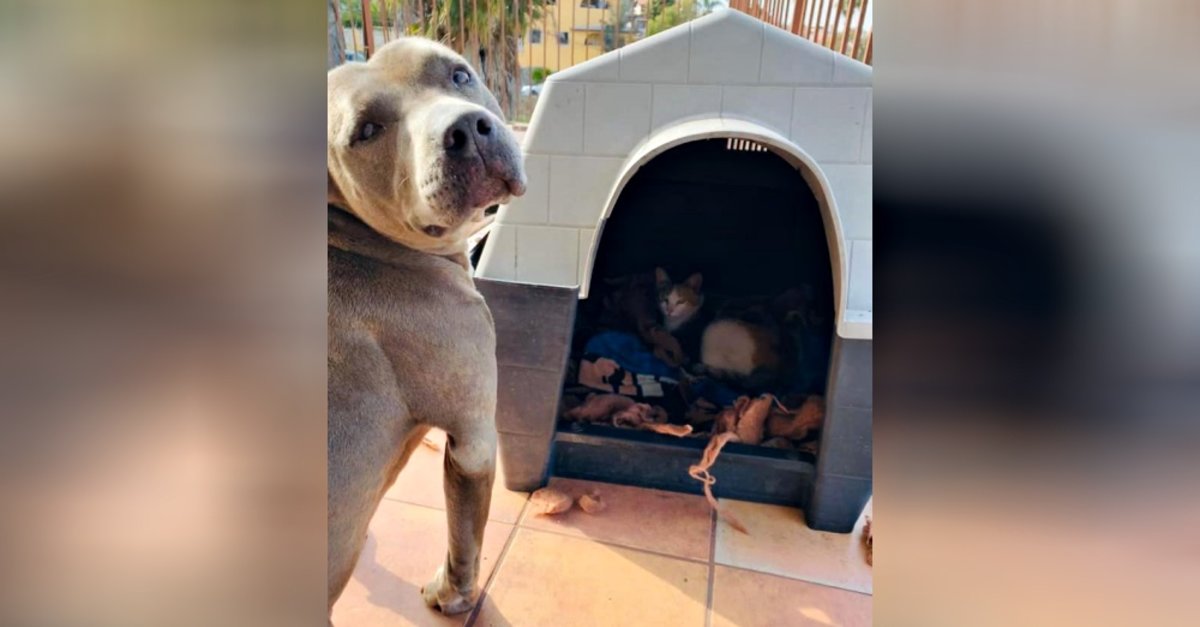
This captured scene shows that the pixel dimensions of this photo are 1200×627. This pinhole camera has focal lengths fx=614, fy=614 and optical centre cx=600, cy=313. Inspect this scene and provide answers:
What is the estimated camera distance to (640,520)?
1.29 meters

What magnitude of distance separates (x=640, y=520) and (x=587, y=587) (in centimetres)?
22

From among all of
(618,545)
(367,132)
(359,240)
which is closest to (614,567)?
(618,545)

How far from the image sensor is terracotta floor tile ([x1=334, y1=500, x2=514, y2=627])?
0.99 meters

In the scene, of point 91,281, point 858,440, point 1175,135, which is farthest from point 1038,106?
point 858,440

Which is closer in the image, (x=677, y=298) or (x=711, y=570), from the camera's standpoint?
(x=711, y=570)

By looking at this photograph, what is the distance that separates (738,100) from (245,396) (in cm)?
90

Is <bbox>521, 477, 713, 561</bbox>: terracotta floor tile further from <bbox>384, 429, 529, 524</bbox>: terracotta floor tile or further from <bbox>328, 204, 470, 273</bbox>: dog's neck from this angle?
<bbox>328, 204, 470, 273</bbox>: dog's neck

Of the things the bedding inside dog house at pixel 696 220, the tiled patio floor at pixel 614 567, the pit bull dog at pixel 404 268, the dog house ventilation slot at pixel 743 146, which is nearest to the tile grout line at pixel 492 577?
the tiled patio floor at pixel 614 567

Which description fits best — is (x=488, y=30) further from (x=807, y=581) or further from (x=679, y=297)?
(x=807, y=581)

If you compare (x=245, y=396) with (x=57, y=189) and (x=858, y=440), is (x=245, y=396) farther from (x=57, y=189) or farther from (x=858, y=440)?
(x=858, y=440)

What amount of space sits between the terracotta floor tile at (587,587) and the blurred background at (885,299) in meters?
0.64

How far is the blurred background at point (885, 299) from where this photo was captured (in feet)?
1.44

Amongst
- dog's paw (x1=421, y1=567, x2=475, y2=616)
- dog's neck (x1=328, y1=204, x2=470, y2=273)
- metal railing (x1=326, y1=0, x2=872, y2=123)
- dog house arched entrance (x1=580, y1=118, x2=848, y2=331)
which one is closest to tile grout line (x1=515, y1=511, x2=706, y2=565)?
dog's paw (x1=421, y1=567, x2=475, y2=616)

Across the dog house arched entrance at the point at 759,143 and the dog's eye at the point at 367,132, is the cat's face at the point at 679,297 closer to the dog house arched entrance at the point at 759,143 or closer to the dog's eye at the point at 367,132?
the dog house arched entrance at the point at 759,143
